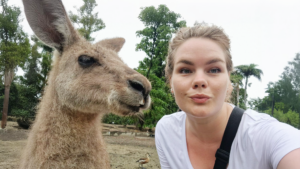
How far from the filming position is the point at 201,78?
195 centimetres

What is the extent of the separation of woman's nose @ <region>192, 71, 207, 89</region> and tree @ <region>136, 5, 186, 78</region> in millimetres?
16473

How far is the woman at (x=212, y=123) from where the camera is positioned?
1.71 m

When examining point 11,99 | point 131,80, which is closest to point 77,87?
point 131,80

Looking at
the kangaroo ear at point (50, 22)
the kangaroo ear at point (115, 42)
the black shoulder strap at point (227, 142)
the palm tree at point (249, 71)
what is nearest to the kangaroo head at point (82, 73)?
the kangaroo ear at point (50, 22)

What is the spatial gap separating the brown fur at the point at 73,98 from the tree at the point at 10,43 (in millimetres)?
15697

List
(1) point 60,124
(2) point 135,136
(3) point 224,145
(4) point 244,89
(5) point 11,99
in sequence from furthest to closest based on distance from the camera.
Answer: (4) point 244,89 < (5) point 11,99 < (2) point 135,136 < (1) point 60,124 < (3) point 224,145

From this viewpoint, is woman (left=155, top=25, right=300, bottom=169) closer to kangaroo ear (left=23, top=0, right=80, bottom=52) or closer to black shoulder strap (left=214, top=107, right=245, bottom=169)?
black shoulder strap (left=214, top=107, right=245, bottom=169)

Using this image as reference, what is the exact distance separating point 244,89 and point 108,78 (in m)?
51.4

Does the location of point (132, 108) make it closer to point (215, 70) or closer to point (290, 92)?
point (215, 70)

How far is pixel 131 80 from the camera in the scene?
2.53 metres

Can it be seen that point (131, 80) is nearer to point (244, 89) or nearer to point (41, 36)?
point (41, 36)

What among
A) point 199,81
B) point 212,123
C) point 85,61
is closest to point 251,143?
point 212,123

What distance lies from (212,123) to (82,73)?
74.2 inches

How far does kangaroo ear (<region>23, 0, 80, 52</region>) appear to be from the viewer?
301cm
